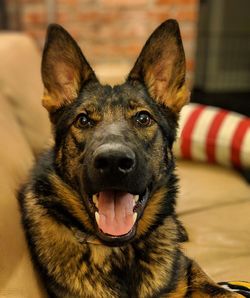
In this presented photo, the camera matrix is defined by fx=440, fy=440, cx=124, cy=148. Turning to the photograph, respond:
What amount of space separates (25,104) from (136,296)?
3.59ft

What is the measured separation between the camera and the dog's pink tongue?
4.03 feet

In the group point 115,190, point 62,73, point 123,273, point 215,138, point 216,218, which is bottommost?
point 216,218

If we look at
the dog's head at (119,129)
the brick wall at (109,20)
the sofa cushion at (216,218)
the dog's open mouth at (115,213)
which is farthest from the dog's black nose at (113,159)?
the brick wall at (109,20)

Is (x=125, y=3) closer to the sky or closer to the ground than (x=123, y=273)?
closer to the sky

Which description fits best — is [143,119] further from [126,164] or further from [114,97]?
[126,164]

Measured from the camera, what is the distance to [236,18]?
500 centimetres

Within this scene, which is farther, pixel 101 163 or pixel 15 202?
pixel 15 202

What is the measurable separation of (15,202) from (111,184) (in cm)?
41

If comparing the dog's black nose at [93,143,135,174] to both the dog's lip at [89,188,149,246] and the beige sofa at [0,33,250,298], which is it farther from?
the beige sofa at [0,33,250,298]

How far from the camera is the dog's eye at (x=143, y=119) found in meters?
1.42

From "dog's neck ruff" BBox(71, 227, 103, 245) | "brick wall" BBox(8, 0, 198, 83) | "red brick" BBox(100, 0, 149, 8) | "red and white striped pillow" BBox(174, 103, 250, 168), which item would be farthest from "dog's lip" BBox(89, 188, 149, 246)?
"red brick" BBox(100, 0, 149, 8)

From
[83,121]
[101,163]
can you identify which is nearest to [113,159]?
[101,163]

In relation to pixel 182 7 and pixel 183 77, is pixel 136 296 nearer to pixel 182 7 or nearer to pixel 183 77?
pixel 183 77

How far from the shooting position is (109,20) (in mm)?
3361
